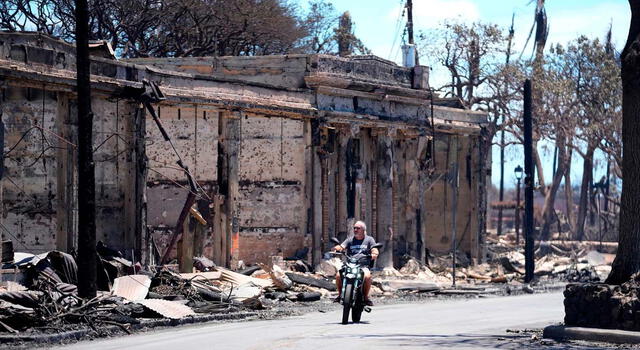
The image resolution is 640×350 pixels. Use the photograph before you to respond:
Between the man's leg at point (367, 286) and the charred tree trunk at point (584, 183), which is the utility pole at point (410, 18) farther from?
the man's leg at point (367, 286)

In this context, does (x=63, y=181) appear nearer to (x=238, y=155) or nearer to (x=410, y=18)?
(x=238, y=155)

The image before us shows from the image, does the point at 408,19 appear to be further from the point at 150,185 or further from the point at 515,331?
the point at 515,331

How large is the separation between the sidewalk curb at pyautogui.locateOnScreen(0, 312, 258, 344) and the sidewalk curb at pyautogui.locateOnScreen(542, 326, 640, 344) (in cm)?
640

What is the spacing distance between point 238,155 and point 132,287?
36.8 ft

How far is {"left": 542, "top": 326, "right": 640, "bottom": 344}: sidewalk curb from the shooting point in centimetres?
A: 1466

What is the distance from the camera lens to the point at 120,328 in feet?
58.9

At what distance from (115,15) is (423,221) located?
16.0 m

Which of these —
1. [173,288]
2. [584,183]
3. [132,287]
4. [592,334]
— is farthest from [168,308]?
Answer: [584,183]

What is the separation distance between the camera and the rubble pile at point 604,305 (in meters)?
14.9

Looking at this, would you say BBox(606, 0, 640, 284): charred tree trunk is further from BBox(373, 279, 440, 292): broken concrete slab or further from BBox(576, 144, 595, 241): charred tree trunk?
BBox(576, 144, 595, 241): charred tree trunk

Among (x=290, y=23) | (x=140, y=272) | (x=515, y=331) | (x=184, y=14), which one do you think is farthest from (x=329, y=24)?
(x=515, y=331)

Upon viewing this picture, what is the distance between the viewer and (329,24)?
5975cm

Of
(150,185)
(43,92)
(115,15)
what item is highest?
(115,15)

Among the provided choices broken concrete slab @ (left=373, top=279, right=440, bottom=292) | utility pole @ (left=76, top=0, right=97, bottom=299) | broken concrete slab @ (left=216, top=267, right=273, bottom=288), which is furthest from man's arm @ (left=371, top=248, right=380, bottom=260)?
broken concrete slab @ (left=373, top=279, right=440, bottom=292)
